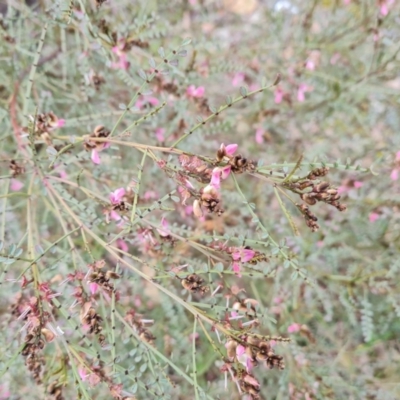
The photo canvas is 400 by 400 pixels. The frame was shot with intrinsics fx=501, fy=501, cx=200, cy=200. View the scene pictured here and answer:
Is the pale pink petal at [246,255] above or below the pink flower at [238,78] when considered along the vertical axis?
below

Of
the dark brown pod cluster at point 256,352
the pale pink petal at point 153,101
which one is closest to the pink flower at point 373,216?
the pale pink petal at point 153,101

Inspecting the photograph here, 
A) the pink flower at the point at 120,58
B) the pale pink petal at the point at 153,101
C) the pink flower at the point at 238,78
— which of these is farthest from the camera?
the pink flower at the point at 238,78

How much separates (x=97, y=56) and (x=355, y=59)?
0.87 m

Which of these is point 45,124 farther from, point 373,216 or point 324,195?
point 373,216

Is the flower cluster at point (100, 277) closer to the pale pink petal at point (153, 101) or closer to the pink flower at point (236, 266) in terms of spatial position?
the pink flower at point (236, 266)

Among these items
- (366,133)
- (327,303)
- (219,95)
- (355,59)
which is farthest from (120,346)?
(355,59)

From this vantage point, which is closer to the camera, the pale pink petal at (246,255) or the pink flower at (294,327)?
the pale pink petal at (246,255)

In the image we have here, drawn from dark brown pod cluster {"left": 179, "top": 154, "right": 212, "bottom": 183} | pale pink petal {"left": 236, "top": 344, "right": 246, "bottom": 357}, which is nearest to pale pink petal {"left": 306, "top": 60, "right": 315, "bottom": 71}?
dark brown pod cluster {"left": 179, "top": 154, "right": 212, "bottom": 183}

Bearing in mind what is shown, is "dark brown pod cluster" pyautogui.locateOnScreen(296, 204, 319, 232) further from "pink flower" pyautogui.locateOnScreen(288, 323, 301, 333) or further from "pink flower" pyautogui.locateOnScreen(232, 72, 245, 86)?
"pink flower" pyautogui.locateOnScreen(232, 72, 245, 86)

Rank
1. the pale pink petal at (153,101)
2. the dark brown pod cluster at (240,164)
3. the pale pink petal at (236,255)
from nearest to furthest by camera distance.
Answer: the dark brown pod cluster at (240,164) → the pale pink petal at (236,255) → the pale pink petal at (153,101)

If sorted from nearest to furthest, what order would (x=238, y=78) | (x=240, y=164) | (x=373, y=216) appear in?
(x=240, y=164) → (x=373, y=216) → (x=238, y=78)

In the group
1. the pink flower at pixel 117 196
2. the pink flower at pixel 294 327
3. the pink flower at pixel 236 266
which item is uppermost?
the pink flower at pixel 117 196

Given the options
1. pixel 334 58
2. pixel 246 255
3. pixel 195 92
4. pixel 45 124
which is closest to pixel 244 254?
pixel 246 255

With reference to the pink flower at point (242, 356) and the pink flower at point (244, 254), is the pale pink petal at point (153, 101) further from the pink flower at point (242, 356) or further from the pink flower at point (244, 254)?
the pink flower at point (242, 356)
